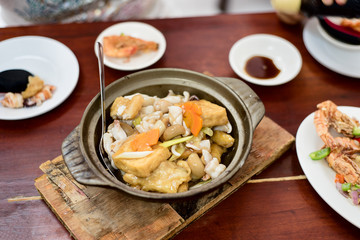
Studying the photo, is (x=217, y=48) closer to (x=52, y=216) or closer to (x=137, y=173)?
(x=137, y=173)

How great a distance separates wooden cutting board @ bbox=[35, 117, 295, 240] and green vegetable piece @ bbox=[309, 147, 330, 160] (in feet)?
1.11

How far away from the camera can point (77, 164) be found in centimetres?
143

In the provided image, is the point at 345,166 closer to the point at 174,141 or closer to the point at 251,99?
the point at 251,99

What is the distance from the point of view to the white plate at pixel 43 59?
2332mm

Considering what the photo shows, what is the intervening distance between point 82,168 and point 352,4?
194 centimetres

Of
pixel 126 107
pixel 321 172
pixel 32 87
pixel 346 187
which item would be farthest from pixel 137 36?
pixel 346 187

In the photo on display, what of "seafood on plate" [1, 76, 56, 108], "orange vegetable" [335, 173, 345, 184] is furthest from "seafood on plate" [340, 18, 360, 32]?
"seafood on plate" [1, 76, 56, 108]

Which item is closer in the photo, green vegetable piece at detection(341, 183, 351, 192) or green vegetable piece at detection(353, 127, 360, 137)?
green vegetable piece at detection(341, 183, 351, 192)

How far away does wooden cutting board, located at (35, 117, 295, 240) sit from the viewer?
1.53 metres

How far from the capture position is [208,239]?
161 centimetres

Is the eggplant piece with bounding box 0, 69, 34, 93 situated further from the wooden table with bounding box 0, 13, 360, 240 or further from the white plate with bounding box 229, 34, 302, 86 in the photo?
the white plate with bounding box 229, 34, 302, 86

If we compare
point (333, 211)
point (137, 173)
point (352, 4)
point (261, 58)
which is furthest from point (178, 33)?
point (333, 211)

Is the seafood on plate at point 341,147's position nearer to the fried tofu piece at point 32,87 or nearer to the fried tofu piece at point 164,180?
the fried tofu piece at point 164,180

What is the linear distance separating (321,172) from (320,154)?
10 centimetres
